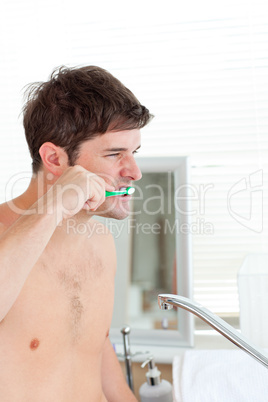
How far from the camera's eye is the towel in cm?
100

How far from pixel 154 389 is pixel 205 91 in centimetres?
92

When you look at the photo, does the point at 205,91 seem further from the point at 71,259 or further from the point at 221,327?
the point at 221,327

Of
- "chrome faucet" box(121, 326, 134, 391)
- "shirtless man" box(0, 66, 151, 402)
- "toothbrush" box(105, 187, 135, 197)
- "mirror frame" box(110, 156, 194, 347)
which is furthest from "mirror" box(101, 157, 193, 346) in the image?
"toothbrush" box(105, 187, 135, 197)

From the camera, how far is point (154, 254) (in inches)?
55.5

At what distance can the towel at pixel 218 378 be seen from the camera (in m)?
1.00

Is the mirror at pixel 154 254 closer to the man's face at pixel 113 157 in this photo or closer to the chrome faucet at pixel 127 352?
the chrome faucet at pixel 127 352

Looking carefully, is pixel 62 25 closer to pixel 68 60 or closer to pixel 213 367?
pixel 68 60

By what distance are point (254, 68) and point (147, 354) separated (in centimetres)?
94

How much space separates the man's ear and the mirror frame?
16.9 inches

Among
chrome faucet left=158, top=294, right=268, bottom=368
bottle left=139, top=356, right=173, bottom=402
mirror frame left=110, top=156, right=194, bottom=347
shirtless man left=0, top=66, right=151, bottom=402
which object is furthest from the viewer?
mirror frame left=110, top=156, right=194, bottom=347

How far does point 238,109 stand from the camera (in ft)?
4.76

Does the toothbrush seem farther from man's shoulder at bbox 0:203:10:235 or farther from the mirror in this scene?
the mirror

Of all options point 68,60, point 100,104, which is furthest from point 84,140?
point 68,60

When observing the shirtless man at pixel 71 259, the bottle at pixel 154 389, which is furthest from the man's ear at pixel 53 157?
the bottle at pixel 154 389
